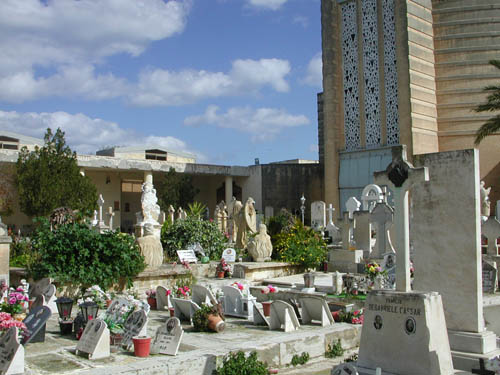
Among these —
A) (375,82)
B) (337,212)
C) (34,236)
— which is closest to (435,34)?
(375,82)

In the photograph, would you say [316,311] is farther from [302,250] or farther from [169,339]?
[302,250]

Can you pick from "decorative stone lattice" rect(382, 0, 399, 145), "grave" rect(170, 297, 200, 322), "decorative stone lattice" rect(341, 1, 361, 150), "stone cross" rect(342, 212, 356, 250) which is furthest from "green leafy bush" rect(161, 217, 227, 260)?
"decorative stone lattice" rect(341, 1, 361, 150)

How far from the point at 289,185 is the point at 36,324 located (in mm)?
34710

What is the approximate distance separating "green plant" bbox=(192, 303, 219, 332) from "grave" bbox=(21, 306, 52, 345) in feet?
7.99

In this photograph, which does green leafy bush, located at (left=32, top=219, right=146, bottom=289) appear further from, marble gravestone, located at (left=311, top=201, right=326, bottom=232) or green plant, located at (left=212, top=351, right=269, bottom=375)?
marble gravestone, located at (left=311, top=201, right=326, bottom=232)

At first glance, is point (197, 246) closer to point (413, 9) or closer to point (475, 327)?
point (475, 327)

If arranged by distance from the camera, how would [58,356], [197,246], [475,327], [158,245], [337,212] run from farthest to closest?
1. [337,212]
2. [197,246]
3. [158,245]
4. [475,327]
5. [58,356]

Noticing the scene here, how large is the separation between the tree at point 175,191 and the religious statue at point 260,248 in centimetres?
2094

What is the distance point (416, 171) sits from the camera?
7391 mm

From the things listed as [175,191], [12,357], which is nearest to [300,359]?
[12,357]

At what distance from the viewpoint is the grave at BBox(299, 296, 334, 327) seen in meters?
9.62

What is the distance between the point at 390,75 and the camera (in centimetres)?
3572

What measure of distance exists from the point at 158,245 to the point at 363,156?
81.9 feet

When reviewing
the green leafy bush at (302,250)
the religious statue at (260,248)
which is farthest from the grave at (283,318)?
the religious statue at (260,248)
